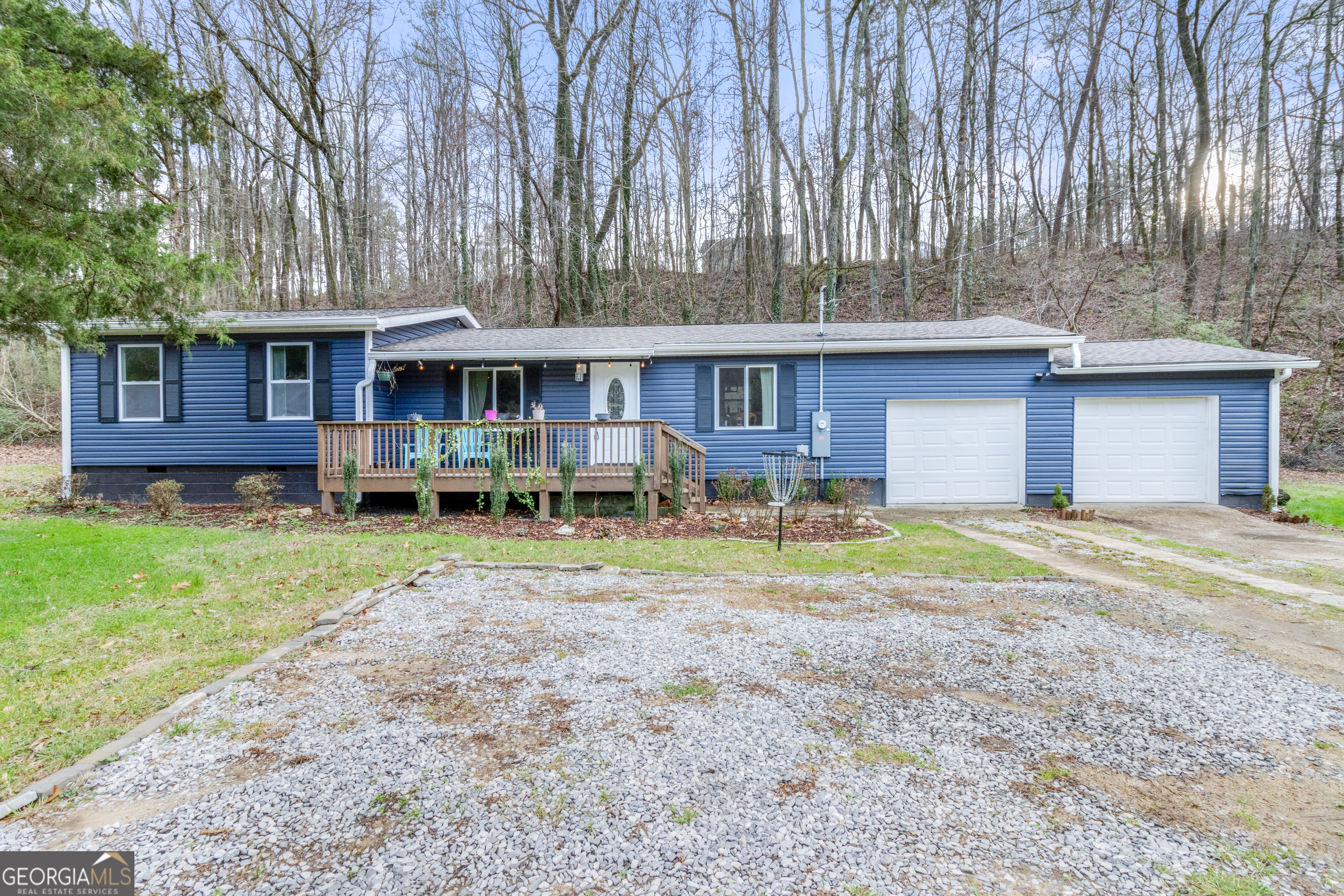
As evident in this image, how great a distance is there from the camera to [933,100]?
19938mm

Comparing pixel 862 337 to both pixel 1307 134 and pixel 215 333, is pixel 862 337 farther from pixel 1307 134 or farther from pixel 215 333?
pixel 1307 134

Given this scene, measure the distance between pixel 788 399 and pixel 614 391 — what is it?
127 inches

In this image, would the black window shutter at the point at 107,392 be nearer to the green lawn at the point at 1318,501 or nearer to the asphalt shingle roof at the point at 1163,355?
the asphalt shingle roof at the point at 1163,355

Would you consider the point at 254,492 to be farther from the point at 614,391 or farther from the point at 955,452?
the point at 955,452

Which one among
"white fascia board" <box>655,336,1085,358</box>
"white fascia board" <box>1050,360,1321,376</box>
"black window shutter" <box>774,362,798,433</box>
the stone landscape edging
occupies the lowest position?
the stone landscape edging

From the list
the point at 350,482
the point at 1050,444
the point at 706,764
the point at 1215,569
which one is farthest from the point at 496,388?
the point at 1215,569

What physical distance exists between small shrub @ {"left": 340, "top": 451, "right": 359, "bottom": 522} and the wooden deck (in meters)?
0.11

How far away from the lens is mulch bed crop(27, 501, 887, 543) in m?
7.93

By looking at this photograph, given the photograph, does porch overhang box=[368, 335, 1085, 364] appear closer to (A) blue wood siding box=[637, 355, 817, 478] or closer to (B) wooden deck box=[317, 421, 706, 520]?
(A) blue wood siding box=[637, 355, 817, 478]

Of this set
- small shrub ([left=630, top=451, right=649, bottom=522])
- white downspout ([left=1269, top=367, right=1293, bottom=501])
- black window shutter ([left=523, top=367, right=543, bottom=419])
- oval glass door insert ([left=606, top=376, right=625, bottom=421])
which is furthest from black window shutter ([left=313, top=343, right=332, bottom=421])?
A: white downspout ([left=1269, top=367, right=1293, bottom=501])

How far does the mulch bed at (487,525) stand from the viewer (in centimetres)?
793

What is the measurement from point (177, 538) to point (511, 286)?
14.9 m

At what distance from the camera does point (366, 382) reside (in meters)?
10.4

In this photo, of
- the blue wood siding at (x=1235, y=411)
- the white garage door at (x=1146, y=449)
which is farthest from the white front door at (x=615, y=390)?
the blue wood siding at (x=1235, y=411)
